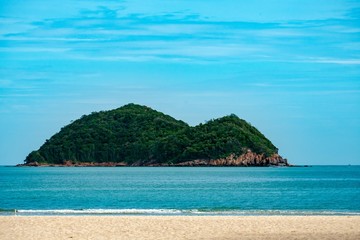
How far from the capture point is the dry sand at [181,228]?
97.7 feet

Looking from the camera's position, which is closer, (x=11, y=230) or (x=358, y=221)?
(x=11, y=230)

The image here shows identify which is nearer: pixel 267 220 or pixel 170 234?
pixel 170 234

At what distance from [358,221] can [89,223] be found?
15.7 meters

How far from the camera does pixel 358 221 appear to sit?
36.7 m

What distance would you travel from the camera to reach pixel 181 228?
32750mm

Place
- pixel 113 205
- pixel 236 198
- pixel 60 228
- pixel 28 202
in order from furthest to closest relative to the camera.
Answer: pixel 236 198
pixel 28 202
pixel 113 205
pixel 60 228

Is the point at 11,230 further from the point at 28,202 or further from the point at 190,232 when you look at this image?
the point at 28,202

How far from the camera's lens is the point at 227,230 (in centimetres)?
3222

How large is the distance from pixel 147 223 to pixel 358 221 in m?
12.4

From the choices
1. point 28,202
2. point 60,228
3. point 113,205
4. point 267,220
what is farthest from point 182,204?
point 60,228

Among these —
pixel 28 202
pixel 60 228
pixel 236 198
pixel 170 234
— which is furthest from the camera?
pixel 236 198

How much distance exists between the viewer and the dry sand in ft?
97.7

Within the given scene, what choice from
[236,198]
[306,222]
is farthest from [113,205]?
[306,222]

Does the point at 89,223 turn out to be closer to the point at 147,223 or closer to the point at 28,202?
the point at 147,223
